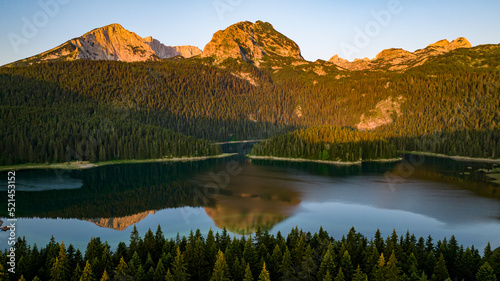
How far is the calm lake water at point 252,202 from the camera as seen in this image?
87.1m

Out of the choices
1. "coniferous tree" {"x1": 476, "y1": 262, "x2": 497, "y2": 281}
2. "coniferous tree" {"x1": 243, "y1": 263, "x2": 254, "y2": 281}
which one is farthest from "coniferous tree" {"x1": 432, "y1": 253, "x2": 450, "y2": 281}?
"coniferous tree" {"x1": 243, "y1": 263, "x2": 254, "y2": 281}

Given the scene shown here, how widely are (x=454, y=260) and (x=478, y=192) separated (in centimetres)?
7995

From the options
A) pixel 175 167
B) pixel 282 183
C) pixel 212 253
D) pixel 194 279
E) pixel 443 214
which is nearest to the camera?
pixel 194 279

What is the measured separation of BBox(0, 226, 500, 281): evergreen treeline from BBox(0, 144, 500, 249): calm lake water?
61.0 ft

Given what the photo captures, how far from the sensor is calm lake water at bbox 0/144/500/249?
286 feet

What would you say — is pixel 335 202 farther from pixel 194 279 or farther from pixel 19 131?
pixel 19 131

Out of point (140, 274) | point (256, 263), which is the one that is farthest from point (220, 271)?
point (140, 274)

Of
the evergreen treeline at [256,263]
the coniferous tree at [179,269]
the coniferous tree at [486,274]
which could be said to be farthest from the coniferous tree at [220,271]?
the coniferous tree at [486,274]

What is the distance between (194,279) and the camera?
56.9 metres

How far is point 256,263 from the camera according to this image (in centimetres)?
5797

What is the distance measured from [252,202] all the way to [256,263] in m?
56.0

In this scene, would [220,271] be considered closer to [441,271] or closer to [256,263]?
[256,263]

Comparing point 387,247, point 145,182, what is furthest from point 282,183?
point 387,247

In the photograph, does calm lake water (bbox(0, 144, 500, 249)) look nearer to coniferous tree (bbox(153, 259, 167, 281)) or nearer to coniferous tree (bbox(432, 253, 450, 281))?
coniferous tree (bbox(153, 259, 167, 281))
